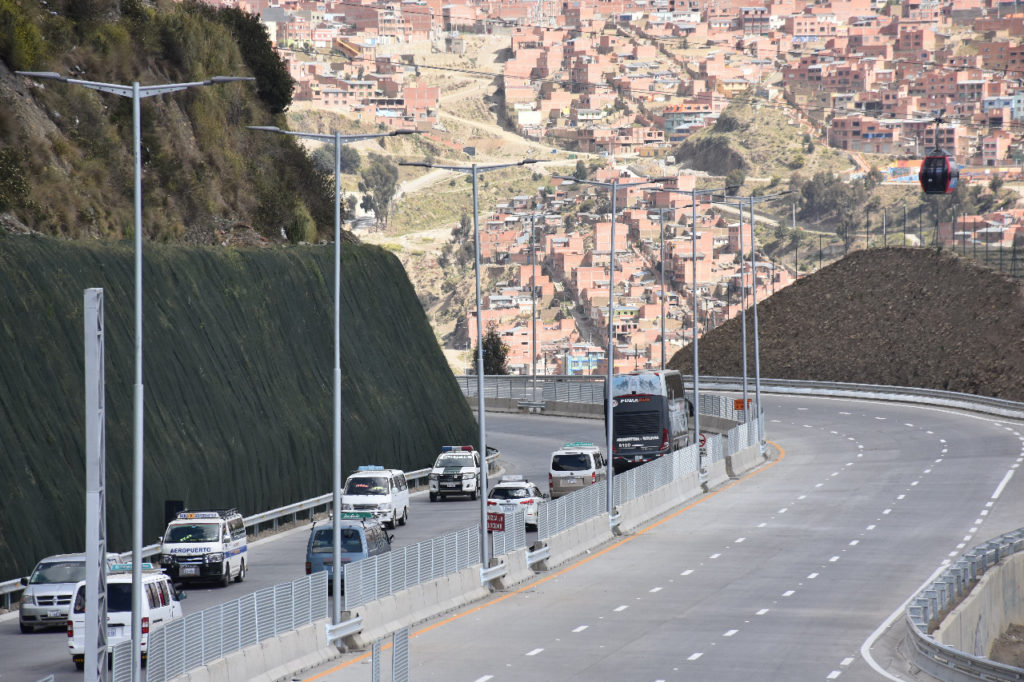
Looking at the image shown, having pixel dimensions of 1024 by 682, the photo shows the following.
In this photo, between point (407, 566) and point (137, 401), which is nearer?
point (137, 401)

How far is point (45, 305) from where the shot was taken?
39094 mm

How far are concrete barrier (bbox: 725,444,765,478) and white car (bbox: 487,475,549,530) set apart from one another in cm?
1595

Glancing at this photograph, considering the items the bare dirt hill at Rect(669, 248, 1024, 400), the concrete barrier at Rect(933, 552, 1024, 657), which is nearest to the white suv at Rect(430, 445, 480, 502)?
the concrete barrier at Rect(933, 552, 1024, 657)

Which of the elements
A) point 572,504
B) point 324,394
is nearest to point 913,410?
point 324,394

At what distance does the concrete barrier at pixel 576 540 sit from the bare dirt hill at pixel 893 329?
5410 centimetres

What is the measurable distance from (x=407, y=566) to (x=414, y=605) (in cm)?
87

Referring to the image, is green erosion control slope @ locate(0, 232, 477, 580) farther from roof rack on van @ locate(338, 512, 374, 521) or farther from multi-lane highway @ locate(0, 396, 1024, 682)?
multi-lane highway @ locate(0, 396, 1024, 682)

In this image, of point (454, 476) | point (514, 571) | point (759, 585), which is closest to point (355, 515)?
point (514, 571)

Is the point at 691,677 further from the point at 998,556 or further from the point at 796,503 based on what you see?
the point at 796,503

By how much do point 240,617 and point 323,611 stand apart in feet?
11.7

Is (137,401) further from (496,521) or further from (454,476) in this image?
(454,476)

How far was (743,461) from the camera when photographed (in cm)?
6281

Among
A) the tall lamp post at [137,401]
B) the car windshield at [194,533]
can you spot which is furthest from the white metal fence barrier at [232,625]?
the car windshield at [194,533]

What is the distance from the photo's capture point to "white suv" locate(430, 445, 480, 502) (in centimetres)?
5603
